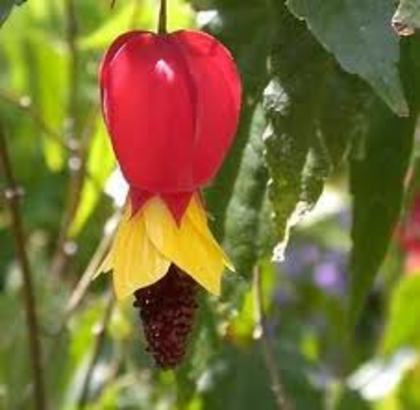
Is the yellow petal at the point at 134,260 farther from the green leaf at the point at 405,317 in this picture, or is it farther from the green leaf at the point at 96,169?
the green leaf at the point at 405,317

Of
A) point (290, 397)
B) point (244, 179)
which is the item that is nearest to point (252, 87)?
point (244, 179)

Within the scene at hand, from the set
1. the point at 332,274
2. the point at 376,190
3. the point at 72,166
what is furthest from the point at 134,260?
the point at 332,274

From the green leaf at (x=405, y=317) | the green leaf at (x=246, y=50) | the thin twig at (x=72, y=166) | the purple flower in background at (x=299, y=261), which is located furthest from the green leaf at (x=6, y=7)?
the purple flower in background at (x=299, y=261)

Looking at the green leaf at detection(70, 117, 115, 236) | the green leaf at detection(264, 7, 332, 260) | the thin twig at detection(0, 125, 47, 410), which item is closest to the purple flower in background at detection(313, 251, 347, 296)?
the green leaf at detection(70, 117, 115, 236)

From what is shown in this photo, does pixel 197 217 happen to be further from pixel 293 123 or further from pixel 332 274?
pixel 332 274

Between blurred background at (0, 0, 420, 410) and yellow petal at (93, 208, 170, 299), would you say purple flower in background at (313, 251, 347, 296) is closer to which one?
blurred background at (0, 0, 420, 410)

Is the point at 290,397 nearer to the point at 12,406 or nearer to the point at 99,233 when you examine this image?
the point at 12,406
